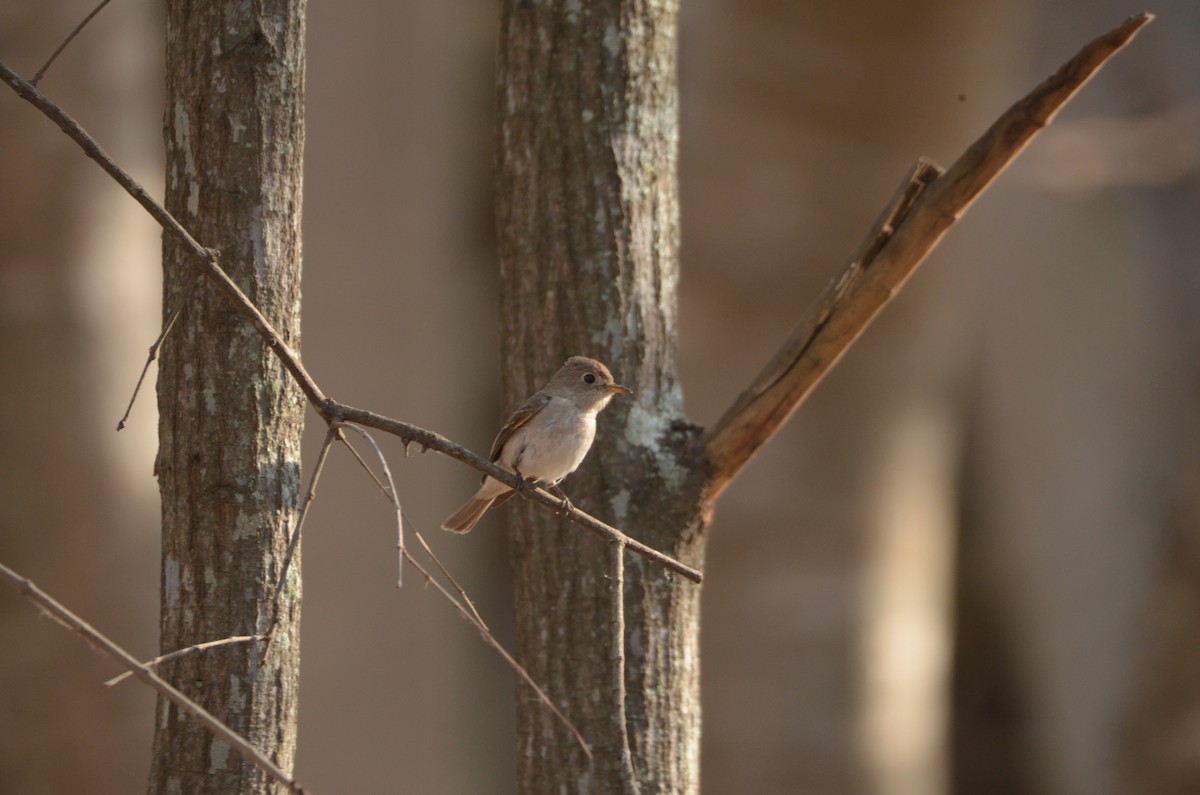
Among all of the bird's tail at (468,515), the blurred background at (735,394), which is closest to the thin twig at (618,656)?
the bird's tail at (468,515)

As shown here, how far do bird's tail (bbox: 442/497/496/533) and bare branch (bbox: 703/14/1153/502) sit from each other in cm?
85

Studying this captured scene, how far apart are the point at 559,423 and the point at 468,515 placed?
2.19 ft

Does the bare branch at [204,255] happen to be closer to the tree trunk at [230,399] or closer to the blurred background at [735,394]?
the tree trunk at [230,399]

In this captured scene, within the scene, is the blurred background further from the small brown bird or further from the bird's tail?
the small brown bird

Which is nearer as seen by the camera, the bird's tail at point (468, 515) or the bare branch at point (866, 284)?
the bare branch at point (866, 284)

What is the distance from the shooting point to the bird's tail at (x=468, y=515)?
401 centimetres

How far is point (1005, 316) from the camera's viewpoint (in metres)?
9.12

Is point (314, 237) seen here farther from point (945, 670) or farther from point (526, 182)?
point (945, 670)

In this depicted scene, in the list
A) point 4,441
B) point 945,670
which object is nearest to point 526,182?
point 4,441

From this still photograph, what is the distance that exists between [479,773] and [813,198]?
4041 mm

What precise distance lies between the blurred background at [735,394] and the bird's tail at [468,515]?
270cm

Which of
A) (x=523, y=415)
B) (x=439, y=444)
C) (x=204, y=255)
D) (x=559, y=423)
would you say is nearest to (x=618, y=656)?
(x=439, y=444)

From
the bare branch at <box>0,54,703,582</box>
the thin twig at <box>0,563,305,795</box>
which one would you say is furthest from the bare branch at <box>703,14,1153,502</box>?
the thin twig at <box>0,563,305,795</box>

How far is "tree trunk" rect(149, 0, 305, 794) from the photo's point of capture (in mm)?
2557
